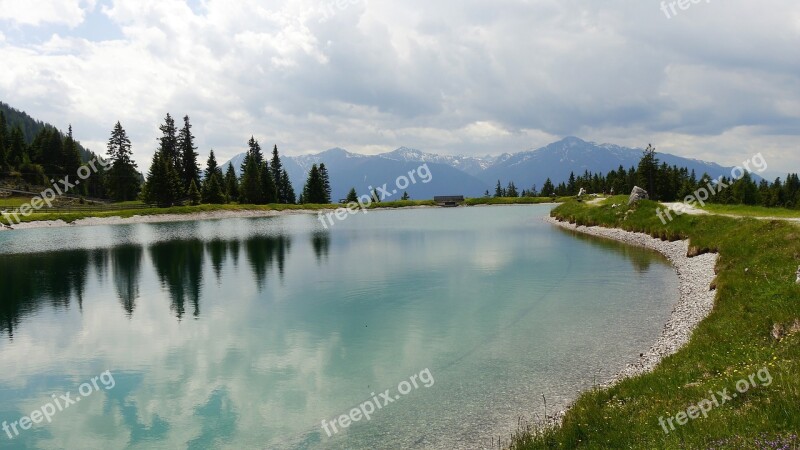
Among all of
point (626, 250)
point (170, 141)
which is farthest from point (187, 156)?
point (626, 250)

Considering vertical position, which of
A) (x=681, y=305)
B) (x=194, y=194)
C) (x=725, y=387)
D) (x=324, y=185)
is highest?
(x=324, y=185)

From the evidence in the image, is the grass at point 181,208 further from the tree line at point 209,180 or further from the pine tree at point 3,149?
the pine tree at point 3,149

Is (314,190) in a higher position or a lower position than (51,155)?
lower

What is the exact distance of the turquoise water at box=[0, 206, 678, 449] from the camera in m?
16.1

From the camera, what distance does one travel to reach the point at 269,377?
1992cm

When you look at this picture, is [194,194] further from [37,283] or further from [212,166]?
[37,283]

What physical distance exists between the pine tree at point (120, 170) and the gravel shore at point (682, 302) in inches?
5840

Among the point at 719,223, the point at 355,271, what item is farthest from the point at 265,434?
the point at 719,223

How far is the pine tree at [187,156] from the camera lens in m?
153

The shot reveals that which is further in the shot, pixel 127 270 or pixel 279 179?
pixel 279 179

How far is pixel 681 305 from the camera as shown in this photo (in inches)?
1086

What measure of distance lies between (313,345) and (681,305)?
864 inches

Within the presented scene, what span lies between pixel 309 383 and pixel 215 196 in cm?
13808

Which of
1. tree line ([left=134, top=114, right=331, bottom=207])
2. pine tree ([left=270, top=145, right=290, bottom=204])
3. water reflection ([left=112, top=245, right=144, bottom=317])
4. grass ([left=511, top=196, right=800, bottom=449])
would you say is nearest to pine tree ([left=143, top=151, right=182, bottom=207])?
tree line ([left=134, top=114, right=331, bottom=207])
